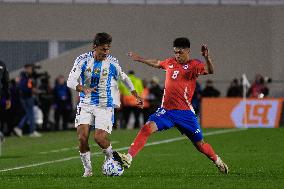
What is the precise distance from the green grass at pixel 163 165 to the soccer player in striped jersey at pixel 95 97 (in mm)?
510

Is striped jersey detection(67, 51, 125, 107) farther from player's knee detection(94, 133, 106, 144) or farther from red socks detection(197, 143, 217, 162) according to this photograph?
red socks detection(197, 143, 217, 162)

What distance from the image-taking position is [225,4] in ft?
161

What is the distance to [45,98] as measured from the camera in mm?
37375

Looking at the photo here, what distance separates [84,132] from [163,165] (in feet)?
11.4

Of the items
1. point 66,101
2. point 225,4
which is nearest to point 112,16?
point 225,4

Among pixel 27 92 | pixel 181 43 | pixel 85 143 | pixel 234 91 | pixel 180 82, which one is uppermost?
pixel 181 43

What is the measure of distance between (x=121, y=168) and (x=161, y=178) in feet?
2.29

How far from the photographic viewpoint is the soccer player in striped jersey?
15.9 meters

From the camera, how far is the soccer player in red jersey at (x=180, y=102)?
1633cm

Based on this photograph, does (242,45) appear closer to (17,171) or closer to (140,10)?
(140,10)

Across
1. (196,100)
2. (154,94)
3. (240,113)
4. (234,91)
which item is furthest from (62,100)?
(234,91)

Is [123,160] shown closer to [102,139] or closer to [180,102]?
[102,139]

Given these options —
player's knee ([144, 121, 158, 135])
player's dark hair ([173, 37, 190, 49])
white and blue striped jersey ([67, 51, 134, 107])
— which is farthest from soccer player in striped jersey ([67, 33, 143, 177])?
player's dark hair ([173, 37, 190, 49])

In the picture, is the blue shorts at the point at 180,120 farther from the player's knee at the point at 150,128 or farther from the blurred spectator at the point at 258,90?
the blurred spectator at the point at 258,90
